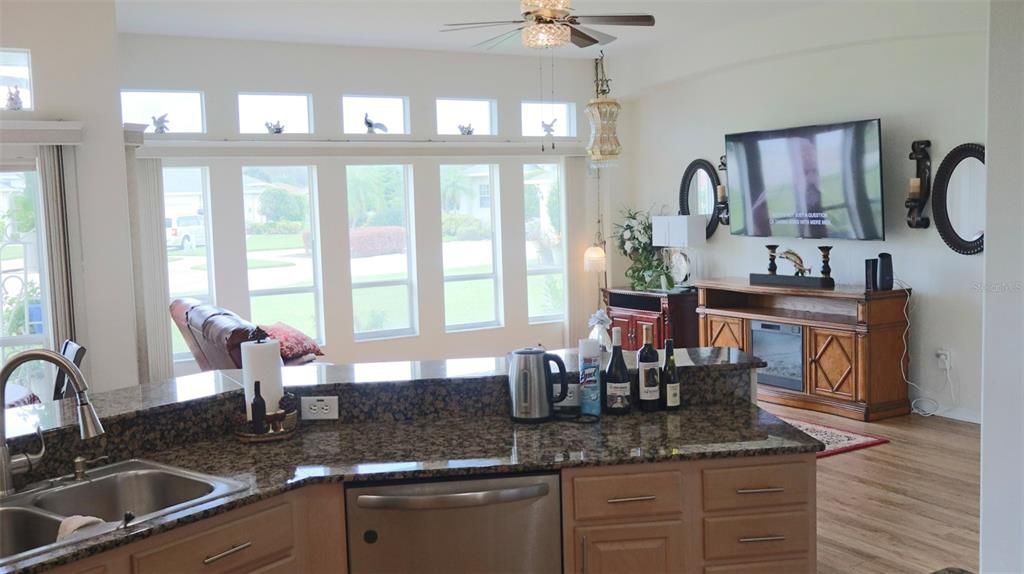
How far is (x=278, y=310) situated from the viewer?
7.77 m

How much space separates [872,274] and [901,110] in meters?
1.28

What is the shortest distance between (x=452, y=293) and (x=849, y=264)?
3.76 m

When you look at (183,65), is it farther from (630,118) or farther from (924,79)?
(924,79)

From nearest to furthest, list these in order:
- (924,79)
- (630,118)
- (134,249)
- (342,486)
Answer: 1. (342,486)
2. (134,249)
3. (924,79)
4. (630,118)

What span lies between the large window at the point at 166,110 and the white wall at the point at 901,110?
15.1 feet

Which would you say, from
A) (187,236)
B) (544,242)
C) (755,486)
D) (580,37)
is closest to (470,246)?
(544,242)

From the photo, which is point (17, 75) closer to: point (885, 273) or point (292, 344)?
point (292, 344)

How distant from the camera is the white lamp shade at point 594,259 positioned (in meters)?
8.59

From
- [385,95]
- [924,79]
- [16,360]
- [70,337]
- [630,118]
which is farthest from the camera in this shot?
[630,118]

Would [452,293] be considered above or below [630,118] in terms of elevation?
below

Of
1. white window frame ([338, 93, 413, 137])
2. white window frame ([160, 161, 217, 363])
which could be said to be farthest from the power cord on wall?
white window frame ([160, 161, 217, 363])

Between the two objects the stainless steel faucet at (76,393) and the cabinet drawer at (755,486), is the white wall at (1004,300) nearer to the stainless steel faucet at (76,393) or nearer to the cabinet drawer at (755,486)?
the cabinet drawer at (755,486)

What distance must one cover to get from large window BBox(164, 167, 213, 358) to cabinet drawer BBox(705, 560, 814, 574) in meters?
5.86

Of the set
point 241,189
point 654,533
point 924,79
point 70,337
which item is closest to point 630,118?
point 924,79
